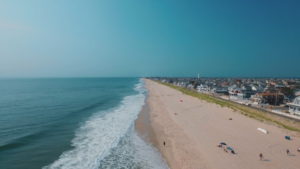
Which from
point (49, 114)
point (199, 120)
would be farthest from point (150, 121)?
point (49, 114)

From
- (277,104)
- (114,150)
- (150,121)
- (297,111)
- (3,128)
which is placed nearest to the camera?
(114,150)

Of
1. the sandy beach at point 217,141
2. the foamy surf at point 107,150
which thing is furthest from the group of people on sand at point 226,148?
the foamy surf at point 107,150

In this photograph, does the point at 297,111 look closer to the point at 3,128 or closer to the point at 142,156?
the point at 142,156

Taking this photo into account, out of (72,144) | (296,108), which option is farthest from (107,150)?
(296,108)

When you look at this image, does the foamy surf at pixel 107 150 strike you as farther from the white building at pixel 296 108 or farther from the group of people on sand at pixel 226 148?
the white building at pixel 296 108

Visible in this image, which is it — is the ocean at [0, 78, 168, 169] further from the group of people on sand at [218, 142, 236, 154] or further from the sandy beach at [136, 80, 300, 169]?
the group of people on sand at [218, 142, 236, 154]

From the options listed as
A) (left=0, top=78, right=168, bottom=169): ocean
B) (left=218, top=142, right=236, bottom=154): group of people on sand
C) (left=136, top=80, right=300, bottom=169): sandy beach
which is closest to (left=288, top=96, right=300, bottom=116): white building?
(left=136, top=80, right=300, bottom=169): sandy beach
